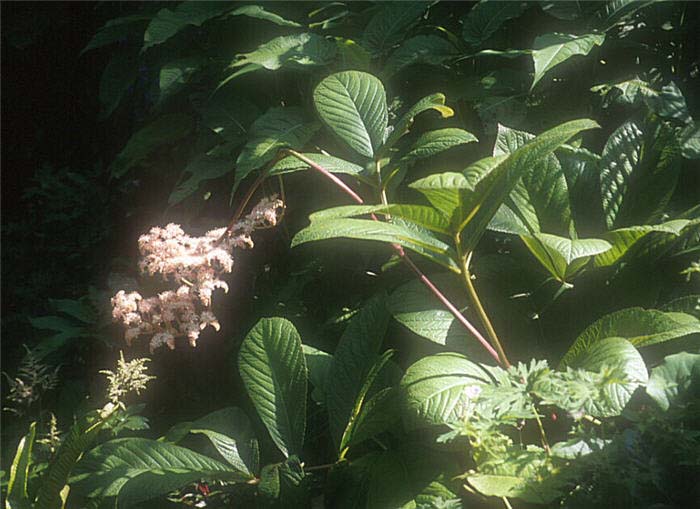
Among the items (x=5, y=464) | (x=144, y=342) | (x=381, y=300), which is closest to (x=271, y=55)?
(x=381, y=300)

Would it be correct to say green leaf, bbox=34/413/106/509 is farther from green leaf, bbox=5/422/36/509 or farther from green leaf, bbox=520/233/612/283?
green leaf, bbox=520/233/612/283

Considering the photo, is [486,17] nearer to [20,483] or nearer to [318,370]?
[318,370]

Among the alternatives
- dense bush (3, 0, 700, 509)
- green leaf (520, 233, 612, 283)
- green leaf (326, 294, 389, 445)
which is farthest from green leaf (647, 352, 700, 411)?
green leaf (326, 294, 389, 445)

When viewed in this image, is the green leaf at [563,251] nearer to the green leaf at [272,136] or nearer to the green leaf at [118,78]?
the green leaf at [272,136]

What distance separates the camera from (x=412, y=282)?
1.18m

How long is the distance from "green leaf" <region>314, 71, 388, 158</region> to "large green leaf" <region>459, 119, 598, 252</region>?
10.1 inches

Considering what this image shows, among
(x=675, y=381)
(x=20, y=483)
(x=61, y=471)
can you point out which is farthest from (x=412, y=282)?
(x=20, y=483)

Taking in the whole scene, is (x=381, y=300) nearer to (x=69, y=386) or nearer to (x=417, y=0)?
(x=417, y=0)

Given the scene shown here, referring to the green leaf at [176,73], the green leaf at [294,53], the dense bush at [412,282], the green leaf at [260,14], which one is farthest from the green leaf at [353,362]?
the green leaf at [176,73]

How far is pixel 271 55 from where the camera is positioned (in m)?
1.40

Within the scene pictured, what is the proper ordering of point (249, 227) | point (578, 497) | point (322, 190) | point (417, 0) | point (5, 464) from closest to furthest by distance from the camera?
point (578, 497)
point (249, 227)
point (417, 0)
point (322, 190)
point (5, 464)

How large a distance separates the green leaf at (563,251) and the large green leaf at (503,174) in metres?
0.09

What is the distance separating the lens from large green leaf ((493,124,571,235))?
1.13 meters

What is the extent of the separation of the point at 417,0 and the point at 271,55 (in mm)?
320
